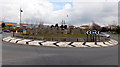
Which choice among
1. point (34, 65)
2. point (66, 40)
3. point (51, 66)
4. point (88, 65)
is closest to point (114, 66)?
point (88, 65)

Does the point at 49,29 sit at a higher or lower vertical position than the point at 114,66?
higher

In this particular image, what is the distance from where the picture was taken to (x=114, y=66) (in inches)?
220

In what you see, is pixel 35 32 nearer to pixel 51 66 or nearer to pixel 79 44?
pixel 79 44

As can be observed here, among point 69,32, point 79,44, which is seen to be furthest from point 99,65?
point 69,32

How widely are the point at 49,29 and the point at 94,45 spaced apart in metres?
12.2

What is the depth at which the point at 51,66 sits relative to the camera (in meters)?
5.34

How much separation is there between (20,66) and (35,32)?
1694cm

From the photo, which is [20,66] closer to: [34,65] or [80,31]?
[34,65]

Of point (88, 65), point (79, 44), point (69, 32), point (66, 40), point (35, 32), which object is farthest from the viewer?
point (69, 32)

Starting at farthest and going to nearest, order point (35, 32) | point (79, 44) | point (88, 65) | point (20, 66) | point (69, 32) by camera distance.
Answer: point (69, 32) → point (35, 32) → point (79, 44) → point (88, 65) → point (20, 66)

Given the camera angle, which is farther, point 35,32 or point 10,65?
point 35,32

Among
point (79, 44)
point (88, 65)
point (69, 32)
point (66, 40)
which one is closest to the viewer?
point (88, 65)

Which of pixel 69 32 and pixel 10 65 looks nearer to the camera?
pixel 10 65

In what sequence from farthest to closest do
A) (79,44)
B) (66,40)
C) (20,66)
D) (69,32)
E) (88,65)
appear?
(69,32) → (66,40) → (79,44) → (88,65) → (20,66)
